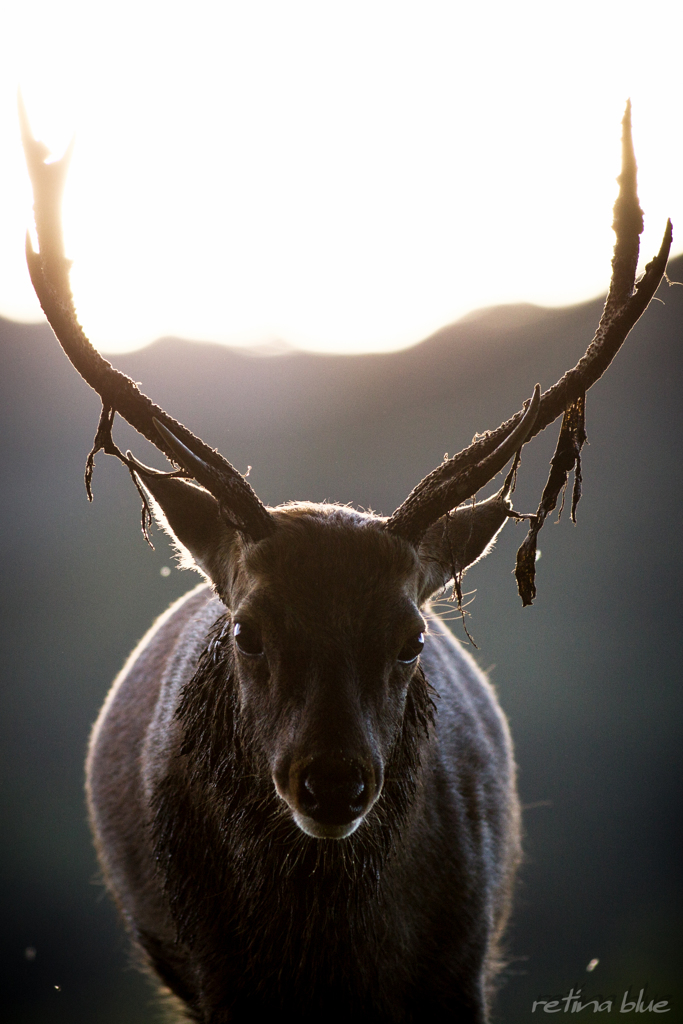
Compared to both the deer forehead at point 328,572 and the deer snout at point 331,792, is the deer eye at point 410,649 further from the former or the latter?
the deer snout at point 331,792

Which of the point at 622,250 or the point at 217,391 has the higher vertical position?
the point at 217,391

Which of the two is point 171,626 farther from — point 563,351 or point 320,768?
point 563,351

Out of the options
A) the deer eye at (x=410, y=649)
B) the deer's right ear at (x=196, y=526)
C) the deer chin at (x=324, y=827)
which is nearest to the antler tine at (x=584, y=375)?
the deer eye at (x=410, y=649)

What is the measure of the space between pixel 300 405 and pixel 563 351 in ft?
9.77

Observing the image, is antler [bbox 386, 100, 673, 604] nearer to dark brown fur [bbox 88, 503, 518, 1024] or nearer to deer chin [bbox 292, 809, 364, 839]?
dark brown fur [bbox 88, 503, 518, 1024]

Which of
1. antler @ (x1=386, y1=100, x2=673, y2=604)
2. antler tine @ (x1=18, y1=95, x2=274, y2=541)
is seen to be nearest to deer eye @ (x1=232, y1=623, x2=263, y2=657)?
antler tine @ (x1=18, y1=95, x2=274, y2=541)

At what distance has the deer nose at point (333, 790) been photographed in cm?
167

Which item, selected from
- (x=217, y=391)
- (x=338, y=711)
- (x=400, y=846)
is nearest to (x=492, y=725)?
(x=400, y=846)

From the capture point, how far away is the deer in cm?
185

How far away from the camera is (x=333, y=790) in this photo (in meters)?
1.67

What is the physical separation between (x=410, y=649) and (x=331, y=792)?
1.54 feet

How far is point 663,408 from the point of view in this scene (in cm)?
786

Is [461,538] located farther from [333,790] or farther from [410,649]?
[333,790]

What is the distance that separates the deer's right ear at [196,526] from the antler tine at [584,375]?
55cm
